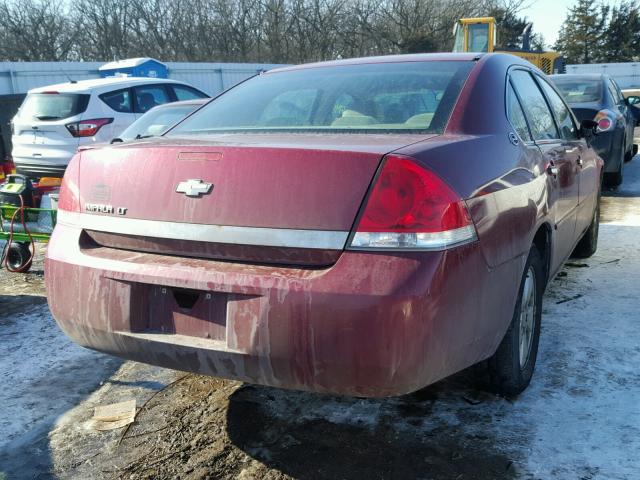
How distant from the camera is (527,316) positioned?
2930 mm

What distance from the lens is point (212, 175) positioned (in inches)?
86.8

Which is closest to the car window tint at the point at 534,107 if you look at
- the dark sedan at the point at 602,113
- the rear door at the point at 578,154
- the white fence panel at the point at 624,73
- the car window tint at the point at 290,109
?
the rear door at the point at 578,154

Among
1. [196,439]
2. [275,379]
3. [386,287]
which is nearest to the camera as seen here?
[386,287]

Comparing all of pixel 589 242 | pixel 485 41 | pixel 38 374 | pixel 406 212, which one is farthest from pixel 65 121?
pixel 485 41

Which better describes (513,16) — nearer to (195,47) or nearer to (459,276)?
(195,47)

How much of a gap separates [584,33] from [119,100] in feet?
175

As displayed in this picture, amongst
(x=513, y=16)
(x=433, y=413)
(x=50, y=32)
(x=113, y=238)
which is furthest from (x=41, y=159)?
(x=513, y=16)

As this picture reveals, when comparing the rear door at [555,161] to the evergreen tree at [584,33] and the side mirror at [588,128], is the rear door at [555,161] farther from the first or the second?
the evergreen tree at [584,33]

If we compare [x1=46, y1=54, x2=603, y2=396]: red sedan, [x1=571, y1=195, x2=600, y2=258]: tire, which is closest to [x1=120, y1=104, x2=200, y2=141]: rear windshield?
[x1=571, y1=195, x2=600, y2=258]: tire

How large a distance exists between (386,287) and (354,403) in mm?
1135

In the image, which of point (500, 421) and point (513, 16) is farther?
point (513, 16)

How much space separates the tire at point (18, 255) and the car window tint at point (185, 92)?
503 cm

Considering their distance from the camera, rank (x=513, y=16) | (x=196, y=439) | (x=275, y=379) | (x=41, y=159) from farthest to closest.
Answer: (x=513, y=16) < (x=41, y=159) < (x=196, y=439) < (x=275, y=379)

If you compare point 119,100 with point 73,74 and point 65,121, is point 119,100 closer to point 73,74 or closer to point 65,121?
point 65,121
